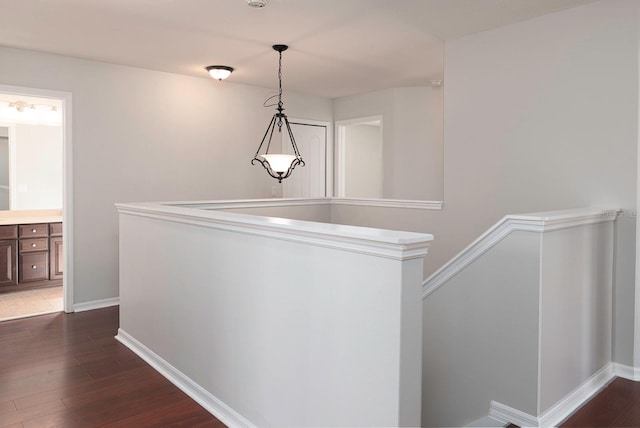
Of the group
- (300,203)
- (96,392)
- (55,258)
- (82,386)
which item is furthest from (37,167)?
(96,392)

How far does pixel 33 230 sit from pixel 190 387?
386 cm

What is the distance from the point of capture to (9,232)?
530 cm

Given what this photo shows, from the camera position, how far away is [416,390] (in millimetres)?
1628

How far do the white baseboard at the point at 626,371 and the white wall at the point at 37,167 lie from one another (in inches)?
259

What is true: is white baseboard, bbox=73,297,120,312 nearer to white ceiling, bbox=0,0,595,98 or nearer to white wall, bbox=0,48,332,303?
white wall, bbox=0,48,332,303

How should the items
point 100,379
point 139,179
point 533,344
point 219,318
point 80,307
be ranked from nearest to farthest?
point 533,344
point 219,318
point 100,379
point 80,307
point 139,179

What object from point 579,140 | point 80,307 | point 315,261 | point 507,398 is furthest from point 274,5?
point 80,307

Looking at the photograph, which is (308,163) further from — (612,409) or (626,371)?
(612,409)

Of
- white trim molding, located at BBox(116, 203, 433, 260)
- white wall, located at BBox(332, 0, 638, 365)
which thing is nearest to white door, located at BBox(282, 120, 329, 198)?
white wall, located at BBox(332, 0, 638, 365)

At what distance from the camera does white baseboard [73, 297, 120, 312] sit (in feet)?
15.2

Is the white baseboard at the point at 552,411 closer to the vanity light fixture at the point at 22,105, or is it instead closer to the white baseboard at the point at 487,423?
the white baseboard at the point at 487,423

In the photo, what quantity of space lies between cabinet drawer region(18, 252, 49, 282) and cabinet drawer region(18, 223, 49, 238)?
229 mm

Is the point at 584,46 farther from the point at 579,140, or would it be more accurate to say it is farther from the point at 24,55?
the point at 24,55

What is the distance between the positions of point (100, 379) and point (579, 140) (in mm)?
3688
